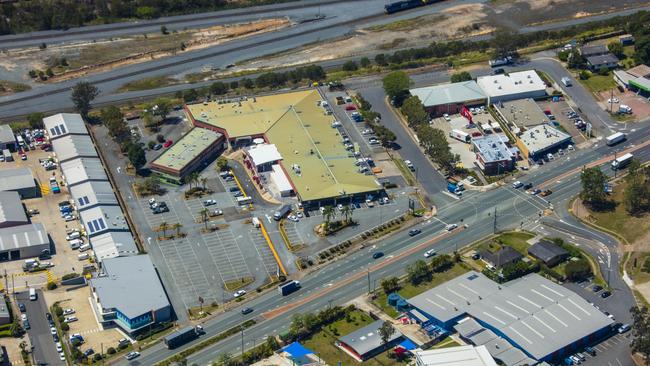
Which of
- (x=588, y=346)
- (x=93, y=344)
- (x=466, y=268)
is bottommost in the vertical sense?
(x=588, y=346)

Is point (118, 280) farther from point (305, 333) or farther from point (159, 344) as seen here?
point (305, 333)

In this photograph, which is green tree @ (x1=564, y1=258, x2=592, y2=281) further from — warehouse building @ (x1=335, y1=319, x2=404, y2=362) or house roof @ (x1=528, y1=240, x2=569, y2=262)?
warehouse building @ (x1=335, y1=319, x2=404, y2=362)

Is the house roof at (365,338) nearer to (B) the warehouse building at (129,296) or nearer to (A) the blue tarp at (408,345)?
(A) the blue tarp at (408,345)

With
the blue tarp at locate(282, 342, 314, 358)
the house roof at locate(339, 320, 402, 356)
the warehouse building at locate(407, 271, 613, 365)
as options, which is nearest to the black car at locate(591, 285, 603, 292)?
the warehouse building at locate(407, 271, 613, 365)

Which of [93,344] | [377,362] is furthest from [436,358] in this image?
[93,344]

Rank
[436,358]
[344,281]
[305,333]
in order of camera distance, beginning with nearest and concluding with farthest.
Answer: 1. [436,358]
2. [305,333]
3. [344,281]

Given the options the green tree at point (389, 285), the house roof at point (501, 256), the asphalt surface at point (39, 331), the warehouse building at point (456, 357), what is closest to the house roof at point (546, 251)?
the house roof at point (501, 256)
